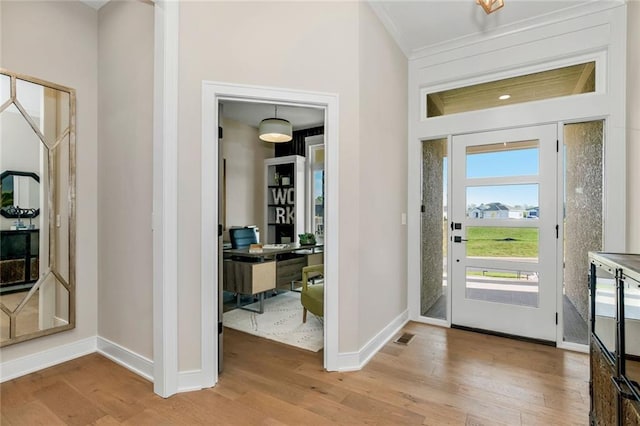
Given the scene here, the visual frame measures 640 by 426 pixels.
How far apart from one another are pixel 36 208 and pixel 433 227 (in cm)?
386

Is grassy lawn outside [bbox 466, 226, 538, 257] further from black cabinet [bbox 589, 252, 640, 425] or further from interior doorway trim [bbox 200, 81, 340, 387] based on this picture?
interior doorway trim [bbox 200, 81, 340, 387]

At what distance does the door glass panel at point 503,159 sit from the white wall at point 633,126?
2.14ft

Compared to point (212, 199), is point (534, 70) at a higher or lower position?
higher

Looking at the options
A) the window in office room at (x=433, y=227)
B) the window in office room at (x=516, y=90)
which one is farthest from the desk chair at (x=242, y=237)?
the window in office room at (x=516, y=90)

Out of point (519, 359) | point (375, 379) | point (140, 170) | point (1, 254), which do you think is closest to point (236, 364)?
point (375, 379)

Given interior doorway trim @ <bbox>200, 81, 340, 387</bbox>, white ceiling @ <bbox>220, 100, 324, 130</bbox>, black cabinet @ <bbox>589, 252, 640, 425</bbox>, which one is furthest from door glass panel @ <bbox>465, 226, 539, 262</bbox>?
white ceiling @ <bbox>220, 100, 324, 130</bbox>

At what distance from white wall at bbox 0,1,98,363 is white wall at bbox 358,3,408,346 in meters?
2.43

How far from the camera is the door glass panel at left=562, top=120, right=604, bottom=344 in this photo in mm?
2803

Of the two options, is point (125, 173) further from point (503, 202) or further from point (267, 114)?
point (503, 202)

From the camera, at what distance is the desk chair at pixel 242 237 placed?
432cm

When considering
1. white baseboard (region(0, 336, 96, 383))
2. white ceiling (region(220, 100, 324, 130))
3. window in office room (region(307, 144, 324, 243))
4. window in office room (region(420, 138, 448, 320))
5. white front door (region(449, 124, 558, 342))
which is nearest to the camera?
white baseboard (region(0, 336, 96, 383))

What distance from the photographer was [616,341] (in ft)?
4.03

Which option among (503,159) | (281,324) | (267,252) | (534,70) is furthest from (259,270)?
(534,70)

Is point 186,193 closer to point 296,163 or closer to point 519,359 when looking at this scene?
point 519,359
